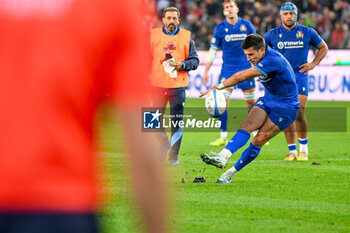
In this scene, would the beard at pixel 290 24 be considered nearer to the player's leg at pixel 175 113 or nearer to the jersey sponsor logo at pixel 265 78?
the player's leg at pixel 175 113

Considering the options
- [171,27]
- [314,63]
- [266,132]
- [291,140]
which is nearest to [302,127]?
[291,140]

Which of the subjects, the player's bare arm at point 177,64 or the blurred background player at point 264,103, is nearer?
the blurred background player at point 264,103

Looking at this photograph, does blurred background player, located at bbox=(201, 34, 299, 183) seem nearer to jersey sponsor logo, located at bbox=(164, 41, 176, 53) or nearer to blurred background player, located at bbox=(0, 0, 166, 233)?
jersey sponsor logo, located at bbox=(164, 41, 176, 53)

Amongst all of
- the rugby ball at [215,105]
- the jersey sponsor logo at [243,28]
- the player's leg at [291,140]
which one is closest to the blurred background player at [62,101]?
the rugby ball at [215,105]

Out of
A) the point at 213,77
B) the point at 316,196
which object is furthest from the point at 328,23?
the point at 316,196

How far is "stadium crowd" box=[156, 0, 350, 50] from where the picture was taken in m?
27.6

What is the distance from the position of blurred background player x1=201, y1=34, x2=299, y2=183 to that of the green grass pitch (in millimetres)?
399

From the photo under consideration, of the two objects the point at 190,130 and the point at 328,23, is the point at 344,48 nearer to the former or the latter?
the point at 328,23

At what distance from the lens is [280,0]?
30641 millimetres

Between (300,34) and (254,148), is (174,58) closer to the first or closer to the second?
(300,34)

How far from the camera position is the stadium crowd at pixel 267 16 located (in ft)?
90.4

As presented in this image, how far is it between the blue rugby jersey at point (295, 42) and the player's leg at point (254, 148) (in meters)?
2.60

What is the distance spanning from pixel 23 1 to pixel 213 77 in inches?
871

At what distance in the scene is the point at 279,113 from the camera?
9.16 m
